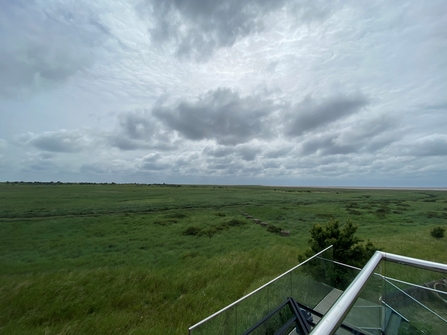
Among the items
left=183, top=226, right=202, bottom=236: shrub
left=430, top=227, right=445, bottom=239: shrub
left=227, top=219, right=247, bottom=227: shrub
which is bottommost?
left=183, top=226, right=202, bottom=236: shrub

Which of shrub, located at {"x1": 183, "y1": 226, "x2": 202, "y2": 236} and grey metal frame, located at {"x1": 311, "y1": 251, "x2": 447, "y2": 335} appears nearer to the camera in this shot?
grey metal frame, located at {"x1": 311, "y1": 251, "x2": 447, "y2": 335}

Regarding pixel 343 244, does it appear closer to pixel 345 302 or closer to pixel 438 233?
pixel 345 302

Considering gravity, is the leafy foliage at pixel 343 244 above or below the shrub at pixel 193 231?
above

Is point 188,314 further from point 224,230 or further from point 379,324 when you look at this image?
point 224,230

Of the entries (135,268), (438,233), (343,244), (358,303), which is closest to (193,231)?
(135,268)

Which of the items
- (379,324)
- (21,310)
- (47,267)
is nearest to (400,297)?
(379,324)

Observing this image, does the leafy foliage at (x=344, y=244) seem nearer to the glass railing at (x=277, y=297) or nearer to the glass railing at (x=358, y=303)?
the glass railing at (x=358, y=303)

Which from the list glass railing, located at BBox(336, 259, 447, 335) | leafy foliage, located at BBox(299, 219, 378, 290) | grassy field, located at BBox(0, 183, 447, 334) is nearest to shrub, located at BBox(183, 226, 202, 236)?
grassy field, located at BBox(0, 183, 447, 334)

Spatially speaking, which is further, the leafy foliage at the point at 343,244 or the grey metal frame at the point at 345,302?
the leafy foliage at the point at 343,244

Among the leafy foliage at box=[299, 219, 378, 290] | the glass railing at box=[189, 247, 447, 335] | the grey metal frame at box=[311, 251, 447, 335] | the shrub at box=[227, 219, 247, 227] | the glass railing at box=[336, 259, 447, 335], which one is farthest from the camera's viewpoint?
the shrub at box=[227, 219, 247, 227]

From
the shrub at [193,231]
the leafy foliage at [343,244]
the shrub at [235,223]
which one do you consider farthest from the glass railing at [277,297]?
the shrub at [235,223]

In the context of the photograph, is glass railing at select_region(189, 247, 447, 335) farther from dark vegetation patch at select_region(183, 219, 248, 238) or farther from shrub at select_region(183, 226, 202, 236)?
shrub at select_region(183, 226, 202, 236)

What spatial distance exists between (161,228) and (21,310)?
15572 mm

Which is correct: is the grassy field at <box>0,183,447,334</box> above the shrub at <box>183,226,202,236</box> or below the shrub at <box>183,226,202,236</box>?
A: below
